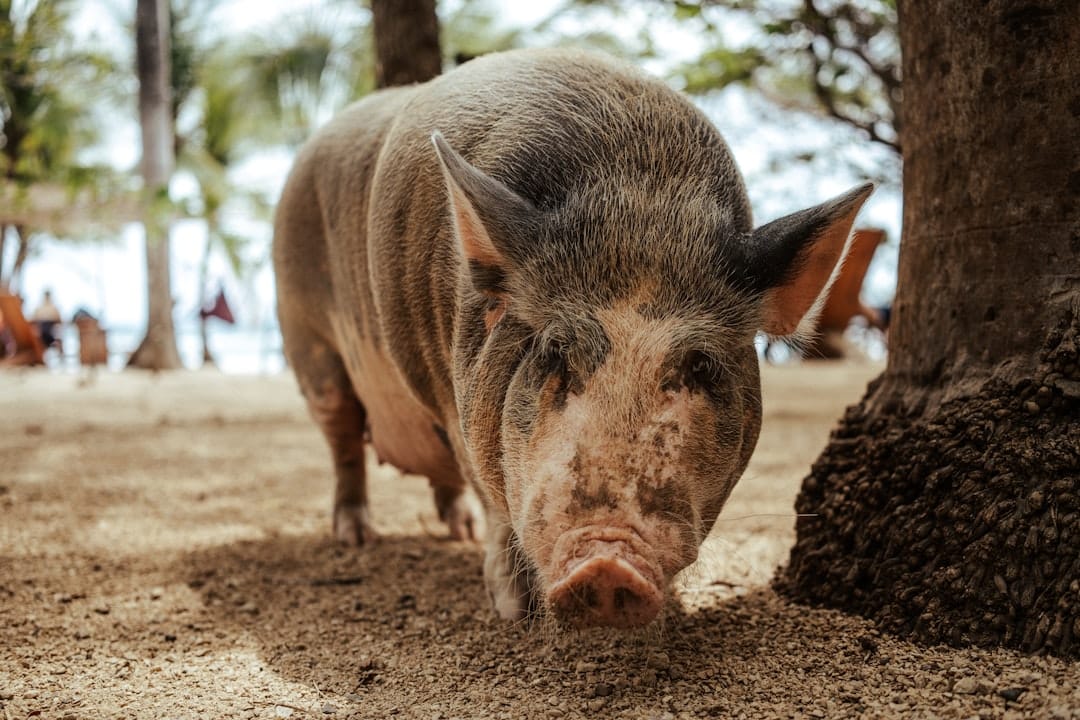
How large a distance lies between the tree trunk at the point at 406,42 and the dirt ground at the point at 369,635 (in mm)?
3070

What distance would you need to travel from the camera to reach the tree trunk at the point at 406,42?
6746 millimetres

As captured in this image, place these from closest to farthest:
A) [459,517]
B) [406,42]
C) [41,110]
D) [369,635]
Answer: [369,635] → [459,517] → [406,42] → [41,110]

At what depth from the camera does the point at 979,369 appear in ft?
10.3

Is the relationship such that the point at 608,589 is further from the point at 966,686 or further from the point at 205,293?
the point at 205,293

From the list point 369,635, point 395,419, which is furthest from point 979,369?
point 395,419

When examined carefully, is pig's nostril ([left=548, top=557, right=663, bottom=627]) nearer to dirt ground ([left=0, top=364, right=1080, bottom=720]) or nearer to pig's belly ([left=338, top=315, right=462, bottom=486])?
dirt ground ([left=0, top=364, right=1080, bottom=720])

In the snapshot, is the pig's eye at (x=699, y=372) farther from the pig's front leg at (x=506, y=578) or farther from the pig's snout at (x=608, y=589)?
the pig's front leg at (x=506, y=578)

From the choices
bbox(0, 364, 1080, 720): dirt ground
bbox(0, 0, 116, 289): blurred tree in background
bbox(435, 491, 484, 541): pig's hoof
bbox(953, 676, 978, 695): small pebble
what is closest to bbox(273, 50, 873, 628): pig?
bbox(0, 364, 1080, 720): dirt ground

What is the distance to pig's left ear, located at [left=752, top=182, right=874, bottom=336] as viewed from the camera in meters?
2.86

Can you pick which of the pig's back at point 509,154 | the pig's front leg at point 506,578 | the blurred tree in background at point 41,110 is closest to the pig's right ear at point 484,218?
the pig's back at point 509,154

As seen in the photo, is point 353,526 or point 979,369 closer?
point 979,369

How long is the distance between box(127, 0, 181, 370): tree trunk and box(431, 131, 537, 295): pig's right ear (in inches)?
697

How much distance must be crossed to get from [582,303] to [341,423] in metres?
2.81

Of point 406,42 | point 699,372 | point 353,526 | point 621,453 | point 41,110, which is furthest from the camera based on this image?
point 41,110
